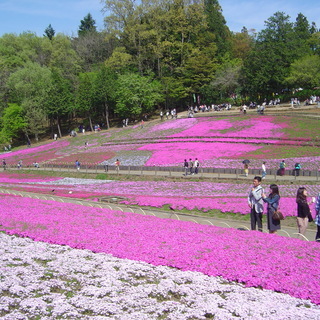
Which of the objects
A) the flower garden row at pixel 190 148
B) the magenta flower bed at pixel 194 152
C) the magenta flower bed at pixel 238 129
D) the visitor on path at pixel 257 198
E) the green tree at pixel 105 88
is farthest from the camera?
the green tree at pixel 105 88

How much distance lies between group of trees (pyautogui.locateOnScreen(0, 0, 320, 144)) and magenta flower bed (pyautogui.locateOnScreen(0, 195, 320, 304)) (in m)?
64.6

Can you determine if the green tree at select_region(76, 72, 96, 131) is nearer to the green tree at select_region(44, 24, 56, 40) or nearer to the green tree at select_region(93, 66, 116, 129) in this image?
the green tree at select_region(93, 66, 116, 129)

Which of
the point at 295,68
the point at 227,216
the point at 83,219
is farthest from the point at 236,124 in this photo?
the point at 83,219

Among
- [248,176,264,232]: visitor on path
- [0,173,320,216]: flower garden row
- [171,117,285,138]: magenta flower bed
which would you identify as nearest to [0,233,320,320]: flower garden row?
[248,176,264,232]: visitor on path

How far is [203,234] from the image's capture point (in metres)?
15.9

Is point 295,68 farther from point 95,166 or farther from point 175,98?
point 95,166

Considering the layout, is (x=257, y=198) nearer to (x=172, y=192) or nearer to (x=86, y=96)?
(x=172, y=192)

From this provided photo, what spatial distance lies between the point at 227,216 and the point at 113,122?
7282 centimetres

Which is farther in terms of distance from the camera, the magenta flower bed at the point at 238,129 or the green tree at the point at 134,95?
the green tree at the point at 134,95

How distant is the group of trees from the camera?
82250 mm

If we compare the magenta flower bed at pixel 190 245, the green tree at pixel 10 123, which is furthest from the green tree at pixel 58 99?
the magenta flower bed at pixel 190 245

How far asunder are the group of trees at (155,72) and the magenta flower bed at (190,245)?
6456cm

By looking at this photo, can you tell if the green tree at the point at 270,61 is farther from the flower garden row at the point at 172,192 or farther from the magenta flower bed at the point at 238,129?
the flower garden row at the point at 172,192

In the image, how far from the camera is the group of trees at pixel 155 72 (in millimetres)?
82250
